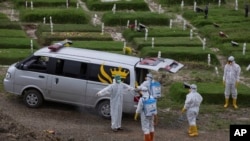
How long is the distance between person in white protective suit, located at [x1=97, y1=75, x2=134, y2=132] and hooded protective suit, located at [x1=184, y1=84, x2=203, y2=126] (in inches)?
62.8

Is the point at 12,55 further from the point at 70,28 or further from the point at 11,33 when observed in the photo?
the point at 70,28

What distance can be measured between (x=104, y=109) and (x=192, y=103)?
8.84 feet

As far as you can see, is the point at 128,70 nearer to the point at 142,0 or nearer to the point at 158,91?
the point at 158,91

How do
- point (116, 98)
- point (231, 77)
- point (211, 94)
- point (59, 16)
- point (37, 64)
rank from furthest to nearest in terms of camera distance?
point (59, 16) < point (211, 94) < point (231, 77) < point (37, 64) < point (116, 98)

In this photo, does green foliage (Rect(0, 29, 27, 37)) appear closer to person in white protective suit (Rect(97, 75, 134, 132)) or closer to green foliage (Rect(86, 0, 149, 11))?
green foliage (Rect(86, 0, 149, 11))

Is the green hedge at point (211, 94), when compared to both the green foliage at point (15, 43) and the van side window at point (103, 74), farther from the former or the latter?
the green foliage at point (15, 43)

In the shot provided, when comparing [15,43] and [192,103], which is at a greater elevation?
A: [15,43]

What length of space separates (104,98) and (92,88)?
0.46m

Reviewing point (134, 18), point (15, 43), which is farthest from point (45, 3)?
point (15, 43)

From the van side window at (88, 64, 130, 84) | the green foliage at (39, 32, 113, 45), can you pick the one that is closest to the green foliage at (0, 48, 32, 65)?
the green foliage at (39, 32, 113, 45)

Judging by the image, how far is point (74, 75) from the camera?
17.9m

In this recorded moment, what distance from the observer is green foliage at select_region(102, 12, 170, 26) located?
34.9 m

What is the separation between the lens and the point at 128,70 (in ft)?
58.0

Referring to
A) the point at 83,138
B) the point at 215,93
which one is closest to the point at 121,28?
the point at 215,93
